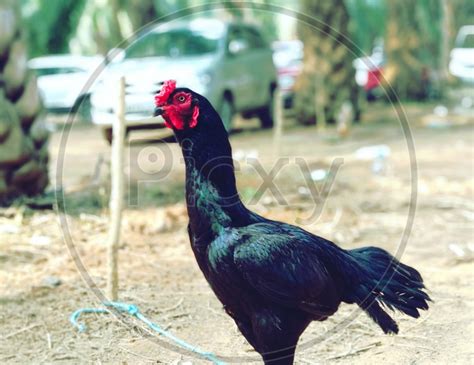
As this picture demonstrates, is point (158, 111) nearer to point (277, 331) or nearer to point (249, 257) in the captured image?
point (249, 257)

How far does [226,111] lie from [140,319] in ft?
24.7

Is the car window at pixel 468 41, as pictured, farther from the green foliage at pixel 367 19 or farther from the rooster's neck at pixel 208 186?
the rooster's neck at pixel 208 186

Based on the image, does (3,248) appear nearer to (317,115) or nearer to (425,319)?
(425,319)

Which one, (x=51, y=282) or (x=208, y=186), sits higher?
(x=208, y=186)

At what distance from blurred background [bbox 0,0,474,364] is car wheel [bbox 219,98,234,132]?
38mm

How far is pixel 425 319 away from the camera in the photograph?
14.4 feet

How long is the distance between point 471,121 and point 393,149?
423cm

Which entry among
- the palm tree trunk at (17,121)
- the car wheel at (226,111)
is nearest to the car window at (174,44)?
the car wheel at (226,111)

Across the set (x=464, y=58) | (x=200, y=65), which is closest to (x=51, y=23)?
(x=200, y=65)

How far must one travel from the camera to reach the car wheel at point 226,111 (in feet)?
37.1

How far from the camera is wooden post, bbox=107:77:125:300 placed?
448 centimetres

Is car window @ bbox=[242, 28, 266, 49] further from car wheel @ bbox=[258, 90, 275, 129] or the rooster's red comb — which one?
the rooster's red comb

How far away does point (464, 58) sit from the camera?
22375mm

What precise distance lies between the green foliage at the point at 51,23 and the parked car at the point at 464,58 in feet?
42.6
